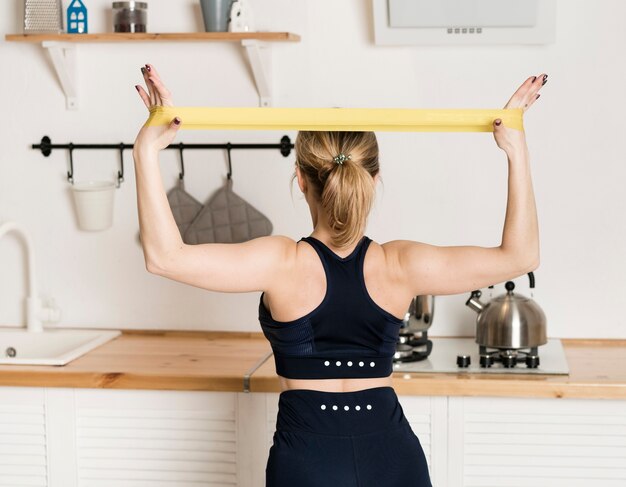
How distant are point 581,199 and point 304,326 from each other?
4.71ft

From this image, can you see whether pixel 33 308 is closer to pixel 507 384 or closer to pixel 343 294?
pixel 507 384

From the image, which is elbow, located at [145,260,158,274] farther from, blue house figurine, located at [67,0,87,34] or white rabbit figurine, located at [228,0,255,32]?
blue house figurine, located at [67,0,87,34]

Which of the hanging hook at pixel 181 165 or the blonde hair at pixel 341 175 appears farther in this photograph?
the hanging hook at pixel 181 165

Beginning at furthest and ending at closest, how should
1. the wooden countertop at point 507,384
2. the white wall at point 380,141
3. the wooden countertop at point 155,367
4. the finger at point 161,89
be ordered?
the white wall at point 380,141, the wooden countertop at point 155,367, the wooden countertop at point 507,384, the finger at point 161,89

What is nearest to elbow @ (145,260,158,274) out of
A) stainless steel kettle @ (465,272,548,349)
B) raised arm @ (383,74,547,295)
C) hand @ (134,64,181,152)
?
hand @ (134,64,181,152)

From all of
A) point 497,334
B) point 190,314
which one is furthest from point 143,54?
point 497,334

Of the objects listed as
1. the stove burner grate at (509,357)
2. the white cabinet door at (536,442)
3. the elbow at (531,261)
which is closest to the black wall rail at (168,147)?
the stove burner grate at (509,357)

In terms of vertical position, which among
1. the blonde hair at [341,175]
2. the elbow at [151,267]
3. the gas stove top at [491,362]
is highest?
the blonde hair at [341,175]

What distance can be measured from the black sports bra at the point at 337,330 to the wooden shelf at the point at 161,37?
1147 millimetres

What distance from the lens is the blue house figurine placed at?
3088 mm

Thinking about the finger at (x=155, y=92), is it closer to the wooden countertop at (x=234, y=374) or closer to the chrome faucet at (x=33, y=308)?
the wooden countertop at (x=234, y=374)

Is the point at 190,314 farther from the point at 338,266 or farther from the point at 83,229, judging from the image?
the point at 338,266

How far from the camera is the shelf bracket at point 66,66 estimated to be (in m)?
3.07

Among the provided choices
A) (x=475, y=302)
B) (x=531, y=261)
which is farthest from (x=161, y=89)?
(x=475, y=302)
